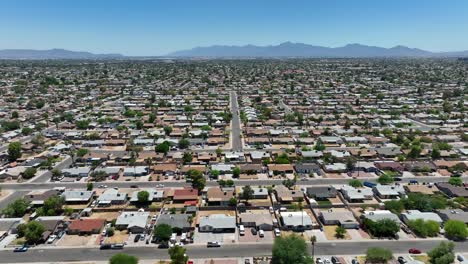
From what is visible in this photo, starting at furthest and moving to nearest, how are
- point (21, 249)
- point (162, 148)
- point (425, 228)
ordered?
1. point (162, 148)
2. point (425, 228)
3. point (21, 249)

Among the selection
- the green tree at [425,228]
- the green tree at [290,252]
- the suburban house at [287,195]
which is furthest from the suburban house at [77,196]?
the green tree at [425,228]

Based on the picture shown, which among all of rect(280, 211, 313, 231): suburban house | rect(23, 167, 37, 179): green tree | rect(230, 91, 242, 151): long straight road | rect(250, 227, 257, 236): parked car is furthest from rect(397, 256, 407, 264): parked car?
rect(23, 167, 37, 179): green tree

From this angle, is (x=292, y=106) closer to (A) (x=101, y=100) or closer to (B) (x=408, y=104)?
(B) (x=408, y=104)

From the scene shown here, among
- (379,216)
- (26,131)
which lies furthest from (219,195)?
(26,131)

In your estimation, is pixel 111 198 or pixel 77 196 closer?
pixel 111 198

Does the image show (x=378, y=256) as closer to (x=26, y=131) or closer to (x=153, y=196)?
(x=153, y=196)

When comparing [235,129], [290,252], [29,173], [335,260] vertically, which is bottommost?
[335,260]
